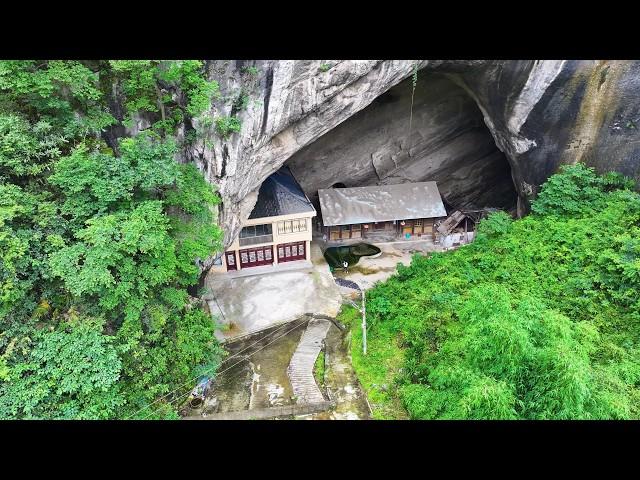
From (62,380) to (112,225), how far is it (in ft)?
15.7

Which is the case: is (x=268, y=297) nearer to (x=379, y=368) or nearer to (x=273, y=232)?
(x=273, y=232)

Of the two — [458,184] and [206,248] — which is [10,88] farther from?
[458,184]

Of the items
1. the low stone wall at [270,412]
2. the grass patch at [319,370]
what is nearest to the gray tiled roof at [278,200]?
the grass patch at [319,370]

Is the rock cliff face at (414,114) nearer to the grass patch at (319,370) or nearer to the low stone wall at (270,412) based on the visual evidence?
the grass patch at (319,370)

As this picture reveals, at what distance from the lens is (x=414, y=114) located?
93.4 feet

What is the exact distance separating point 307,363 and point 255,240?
8706 mm

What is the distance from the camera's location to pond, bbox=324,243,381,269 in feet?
87.7

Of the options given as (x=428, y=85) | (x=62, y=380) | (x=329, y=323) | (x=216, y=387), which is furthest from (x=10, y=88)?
(x=428, y=85)

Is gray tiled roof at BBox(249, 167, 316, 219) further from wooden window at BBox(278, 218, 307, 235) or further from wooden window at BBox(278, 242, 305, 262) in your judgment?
wooden window at BBox(278, 242, 305, 262)

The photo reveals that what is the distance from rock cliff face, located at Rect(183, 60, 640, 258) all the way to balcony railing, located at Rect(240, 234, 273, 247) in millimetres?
2119

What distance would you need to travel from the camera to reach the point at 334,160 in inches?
1179

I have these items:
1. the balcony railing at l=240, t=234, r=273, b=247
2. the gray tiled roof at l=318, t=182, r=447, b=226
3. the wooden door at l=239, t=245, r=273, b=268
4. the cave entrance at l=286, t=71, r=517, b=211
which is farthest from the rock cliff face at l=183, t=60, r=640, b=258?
the wooden door at l=239, t=245, r=273, b=268

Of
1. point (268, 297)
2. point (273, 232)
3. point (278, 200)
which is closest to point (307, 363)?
point (268, 297)

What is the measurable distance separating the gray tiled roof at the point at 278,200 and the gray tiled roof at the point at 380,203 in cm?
276
